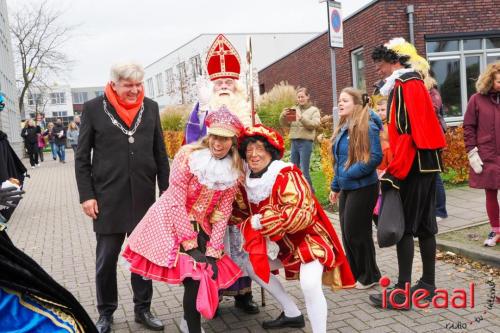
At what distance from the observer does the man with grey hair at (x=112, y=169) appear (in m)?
3.77

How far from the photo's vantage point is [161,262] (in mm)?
3264

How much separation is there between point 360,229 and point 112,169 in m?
2.14

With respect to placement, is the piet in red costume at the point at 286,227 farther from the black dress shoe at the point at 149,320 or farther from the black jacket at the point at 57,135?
the black jacket at the point at 57,135

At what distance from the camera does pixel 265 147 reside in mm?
3504

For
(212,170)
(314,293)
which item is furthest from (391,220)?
(212,170)

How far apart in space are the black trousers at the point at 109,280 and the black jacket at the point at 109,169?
0.12 meters

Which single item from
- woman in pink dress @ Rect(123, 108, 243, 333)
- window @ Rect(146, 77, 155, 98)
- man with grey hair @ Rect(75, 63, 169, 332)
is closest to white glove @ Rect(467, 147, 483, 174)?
woman in pink dress @ Rect(123, 108, 243, 333)

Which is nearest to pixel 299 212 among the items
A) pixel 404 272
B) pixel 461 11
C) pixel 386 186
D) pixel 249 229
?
pixel 249 229

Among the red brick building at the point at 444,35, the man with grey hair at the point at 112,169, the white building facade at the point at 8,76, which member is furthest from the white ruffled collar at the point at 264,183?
the white building facade at the point at 8,76

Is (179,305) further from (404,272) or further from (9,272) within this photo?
(9,272)

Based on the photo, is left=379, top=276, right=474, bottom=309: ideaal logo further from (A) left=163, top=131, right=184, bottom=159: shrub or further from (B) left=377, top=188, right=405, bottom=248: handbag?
(A) left=163, top=131, right=184, bottom=159: shrub

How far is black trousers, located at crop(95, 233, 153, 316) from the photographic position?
3.83 m

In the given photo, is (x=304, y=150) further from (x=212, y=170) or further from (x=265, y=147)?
(x=212, y=170)

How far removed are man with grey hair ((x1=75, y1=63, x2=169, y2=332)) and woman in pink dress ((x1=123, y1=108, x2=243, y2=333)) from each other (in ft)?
1.43
